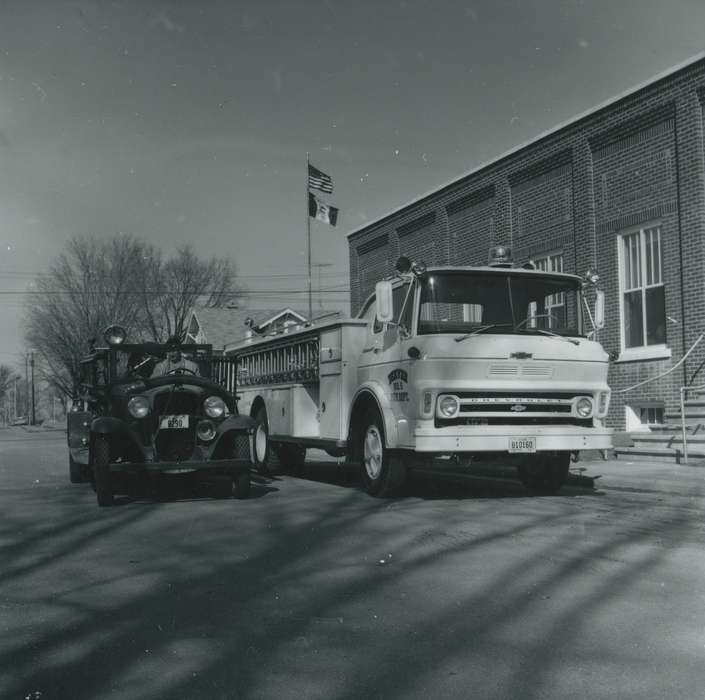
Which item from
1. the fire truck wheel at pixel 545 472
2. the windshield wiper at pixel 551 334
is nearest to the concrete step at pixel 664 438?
the fire truck wheel at pixel 545 472

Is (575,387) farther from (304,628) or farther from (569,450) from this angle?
(304,628)

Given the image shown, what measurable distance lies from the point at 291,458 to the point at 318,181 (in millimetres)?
20079

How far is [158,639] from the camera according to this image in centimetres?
463

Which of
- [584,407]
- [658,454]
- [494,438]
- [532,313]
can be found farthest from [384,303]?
[658,454]

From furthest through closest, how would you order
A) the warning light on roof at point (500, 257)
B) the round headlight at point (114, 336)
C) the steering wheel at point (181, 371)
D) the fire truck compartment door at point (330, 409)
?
the round headlight at point (114, 336), the fire truck compartment door at point (330, 409), the warning light on roof at point (500, 257), the steering wheel at point (181, 371)

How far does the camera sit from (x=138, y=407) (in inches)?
408

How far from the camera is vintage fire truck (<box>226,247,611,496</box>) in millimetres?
9719

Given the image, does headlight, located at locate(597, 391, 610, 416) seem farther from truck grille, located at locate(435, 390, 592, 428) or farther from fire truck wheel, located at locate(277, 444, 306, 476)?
fire truck wheel, located at locate(277, 444, 306, 476)

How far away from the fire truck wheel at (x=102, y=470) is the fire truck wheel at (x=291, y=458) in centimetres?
453

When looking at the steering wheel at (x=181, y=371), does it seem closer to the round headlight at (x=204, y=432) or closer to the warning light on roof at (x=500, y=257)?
the round headlight at (x=204, y=432)

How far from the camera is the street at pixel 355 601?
13.0ft

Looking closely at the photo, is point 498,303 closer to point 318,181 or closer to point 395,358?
point 395,358

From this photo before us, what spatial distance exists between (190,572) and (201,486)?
6.21 metres

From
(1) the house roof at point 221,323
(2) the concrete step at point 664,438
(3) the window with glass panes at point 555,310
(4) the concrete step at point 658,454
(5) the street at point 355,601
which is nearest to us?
(5) the street at point 355,601
